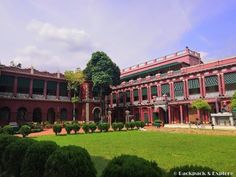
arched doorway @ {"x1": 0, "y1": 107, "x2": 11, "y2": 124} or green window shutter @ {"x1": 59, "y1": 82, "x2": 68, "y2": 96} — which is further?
green window shutter @ {"x1": 59, "y1": 82, "x2": 68, "y2": 96}

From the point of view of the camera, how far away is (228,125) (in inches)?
1048

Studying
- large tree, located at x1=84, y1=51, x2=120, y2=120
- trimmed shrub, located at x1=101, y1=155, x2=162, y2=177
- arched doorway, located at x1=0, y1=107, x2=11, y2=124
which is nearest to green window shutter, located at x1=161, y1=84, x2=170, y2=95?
large tree, located at x1=84, y1=51, x2=120, y2=120

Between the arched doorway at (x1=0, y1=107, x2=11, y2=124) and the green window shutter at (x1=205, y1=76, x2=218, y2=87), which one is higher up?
the green window shutter at (x1=205, y1=76, x2=218, y2=87)

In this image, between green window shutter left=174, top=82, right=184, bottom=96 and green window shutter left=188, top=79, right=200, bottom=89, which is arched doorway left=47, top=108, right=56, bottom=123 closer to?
green window shutter left=174, top=82, right=184, bottom=96

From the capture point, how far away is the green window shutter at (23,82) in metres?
36.5

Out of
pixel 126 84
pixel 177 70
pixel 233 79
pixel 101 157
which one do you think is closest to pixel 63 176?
pixel 101 157

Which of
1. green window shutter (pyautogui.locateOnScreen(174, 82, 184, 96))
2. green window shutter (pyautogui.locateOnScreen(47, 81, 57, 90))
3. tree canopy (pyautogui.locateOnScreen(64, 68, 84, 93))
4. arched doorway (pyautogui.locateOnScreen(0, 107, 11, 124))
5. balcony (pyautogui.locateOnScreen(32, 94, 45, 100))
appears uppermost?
tree canopy (pyautogui.locateOnScreen(64, 68, 84, 93))

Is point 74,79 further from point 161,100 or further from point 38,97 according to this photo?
point 161,100

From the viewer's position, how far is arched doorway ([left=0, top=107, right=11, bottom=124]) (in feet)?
113

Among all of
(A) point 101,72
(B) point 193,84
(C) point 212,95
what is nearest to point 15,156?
(C) point 212,95

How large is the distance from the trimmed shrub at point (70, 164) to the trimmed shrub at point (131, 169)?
1296 millimetres

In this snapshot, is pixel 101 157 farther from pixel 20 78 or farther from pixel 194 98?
pixel 20 78

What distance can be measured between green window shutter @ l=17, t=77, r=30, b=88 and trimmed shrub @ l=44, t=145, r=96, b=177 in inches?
1368

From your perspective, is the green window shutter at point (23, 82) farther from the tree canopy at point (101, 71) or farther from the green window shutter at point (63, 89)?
the tree canopy at point (101, 71)
